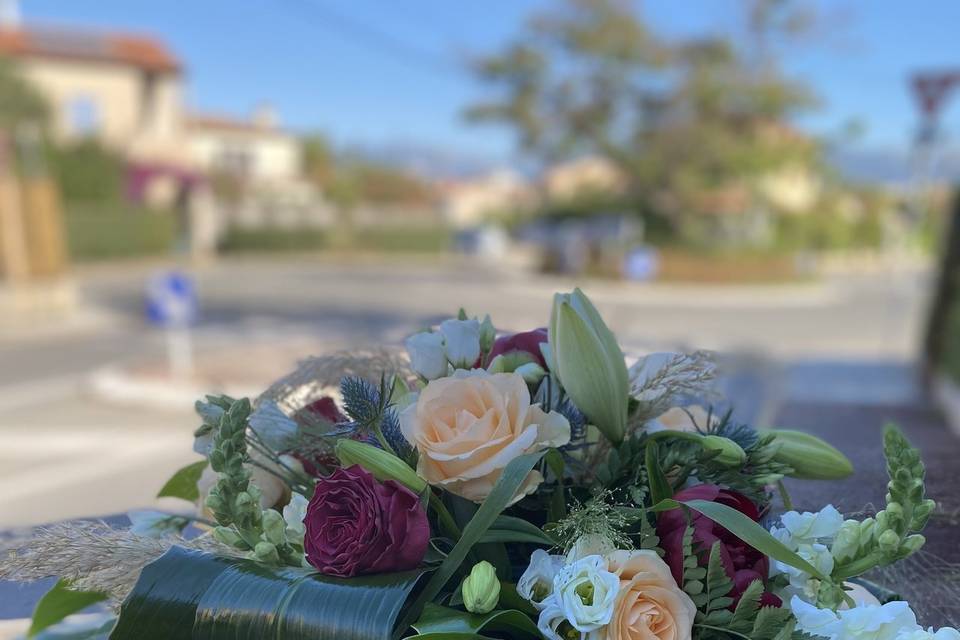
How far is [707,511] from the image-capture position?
0.85 meters

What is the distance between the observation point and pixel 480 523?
85 centimetres

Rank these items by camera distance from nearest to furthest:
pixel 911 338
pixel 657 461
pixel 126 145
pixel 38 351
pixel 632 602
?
pixel 632 602
pixel 657 461
pixel 38 351
pixel 911 338
pixel 126 145

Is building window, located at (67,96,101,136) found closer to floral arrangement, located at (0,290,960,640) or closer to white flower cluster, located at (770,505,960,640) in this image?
floral arrangement, located at (0,290,960,640)

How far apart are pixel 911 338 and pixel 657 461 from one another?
17070 millimetres

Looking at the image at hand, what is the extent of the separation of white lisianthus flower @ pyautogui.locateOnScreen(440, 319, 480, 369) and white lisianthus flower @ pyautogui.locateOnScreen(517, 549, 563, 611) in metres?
0.26

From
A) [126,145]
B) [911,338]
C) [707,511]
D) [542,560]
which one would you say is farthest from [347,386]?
[126,145]

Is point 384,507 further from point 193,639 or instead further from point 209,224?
point 209,224

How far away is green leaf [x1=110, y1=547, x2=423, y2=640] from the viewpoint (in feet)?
2.64

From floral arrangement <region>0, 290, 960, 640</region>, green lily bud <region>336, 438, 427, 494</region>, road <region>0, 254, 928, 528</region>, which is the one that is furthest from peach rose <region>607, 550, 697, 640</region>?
road <region>0, 254, 928, 528</region>

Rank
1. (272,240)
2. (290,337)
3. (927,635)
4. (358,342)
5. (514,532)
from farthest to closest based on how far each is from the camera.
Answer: (272,240), (290,337), (358,342), (514,532), (927,635)

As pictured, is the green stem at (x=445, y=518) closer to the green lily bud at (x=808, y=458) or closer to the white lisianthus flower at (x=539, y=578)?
the white lisianthus flower at (x=539, y=578)

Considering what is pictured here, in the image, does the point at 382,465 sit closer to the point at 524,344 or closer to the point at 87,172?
the point at 524,344

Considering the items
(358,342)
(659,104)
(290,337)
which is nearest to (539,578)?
(358,342)

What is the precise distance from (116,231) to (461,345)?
33357 millimetres
